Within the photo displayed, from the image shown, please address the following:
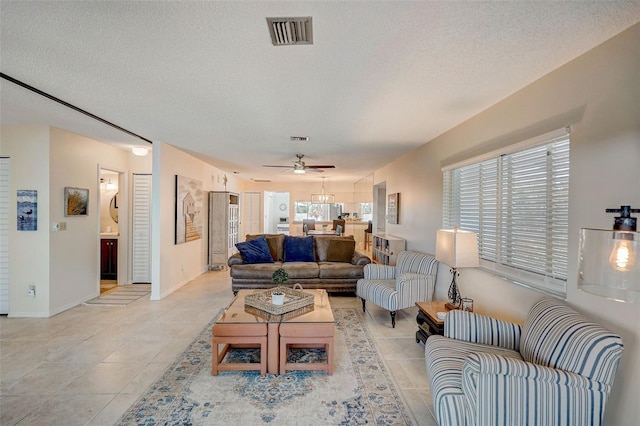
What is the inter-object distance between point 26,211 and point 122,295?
1811mm

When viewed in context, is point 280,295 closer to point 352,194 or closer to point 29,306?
point 29,306

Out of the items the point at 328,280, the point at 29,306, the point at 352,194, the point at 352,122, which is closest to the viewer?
the point at 352,122

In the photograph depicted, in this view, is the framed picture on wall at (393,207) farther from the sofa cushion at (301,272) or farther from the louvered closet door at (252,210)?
the louvered closet door at (252,210)

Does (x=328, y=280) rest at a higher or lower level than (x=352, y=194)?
lower

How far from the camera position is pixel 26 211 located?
12.5 feet

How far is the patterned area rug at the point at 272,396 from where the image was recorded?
2010mm

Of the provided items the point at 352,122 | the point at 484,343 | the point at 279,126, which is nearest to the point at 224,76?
the point at 279,126

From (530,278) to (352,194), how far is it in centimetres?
888

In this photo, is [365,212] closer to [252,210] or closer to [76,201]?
[252,210]

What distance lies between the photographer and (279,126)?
11.8 ft

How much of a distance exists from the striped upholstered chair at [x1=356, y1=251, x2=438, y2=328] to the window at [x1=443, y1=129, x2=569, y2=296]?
79 cm

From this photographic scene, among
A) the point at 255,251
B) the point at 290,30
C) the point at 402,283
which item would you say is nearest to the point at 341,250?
the point at 255,251

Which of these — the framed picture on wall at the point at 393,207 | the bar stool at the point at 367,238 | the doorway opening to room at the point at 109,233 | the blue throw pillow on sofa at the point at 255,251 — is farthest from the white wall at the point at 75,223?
the bar stool at the point at 367,238

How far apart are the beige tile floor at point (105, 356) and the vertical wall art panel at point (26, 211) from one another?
1184mm
